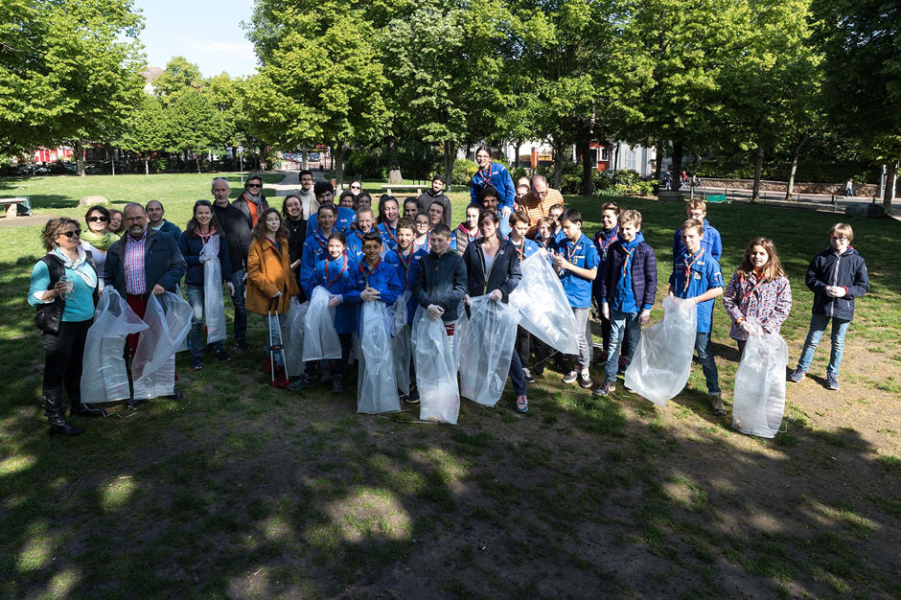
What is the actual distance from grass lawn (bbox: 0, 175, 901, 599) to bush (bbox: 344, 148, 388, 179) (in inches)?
1519

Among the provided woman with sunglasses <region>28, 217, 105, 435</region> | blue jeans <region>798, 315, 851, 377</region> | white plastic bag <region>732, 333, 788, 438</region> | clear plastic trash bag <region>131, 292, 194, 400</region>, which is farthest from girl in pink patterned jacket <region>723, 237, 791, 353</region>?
woman with sunglasses <region>28, 217, 105, 435</region>

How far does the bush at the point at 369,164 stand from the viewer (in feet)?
144

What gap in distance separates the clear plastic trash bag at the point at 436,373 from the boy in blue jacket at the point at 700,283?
233 cm

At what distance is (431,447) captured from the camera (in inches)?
202

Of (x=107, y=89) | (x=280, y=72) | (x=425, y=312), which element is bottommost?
(x=425, y=312)

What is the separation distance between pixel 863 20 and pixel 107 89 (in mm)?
22994

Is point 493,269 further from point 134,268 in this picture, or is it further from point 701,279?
point 134,268

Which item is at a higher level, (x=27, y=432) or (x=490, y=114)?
(x=490, y=114)

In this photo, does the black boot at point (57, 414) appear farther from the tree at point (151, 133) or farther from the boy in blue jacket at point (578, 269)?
the tree at point (151, 133)

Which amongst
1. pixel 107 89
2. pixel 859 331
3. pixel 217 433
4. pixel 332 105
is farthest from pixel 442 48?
pixel 217 433

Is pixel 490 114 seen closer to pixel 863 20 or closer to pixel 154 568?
pixel 863 20

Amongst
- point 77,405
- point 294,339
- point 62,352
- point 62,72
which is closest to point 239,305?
point 294,339

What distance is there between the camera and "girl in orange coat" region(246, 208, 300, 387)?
20.3 feet

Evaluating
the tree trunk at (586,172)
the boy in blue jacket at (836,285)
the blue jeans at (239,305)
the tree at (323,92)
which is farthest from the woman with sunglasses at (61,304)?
the tree trunk at (586,172)
